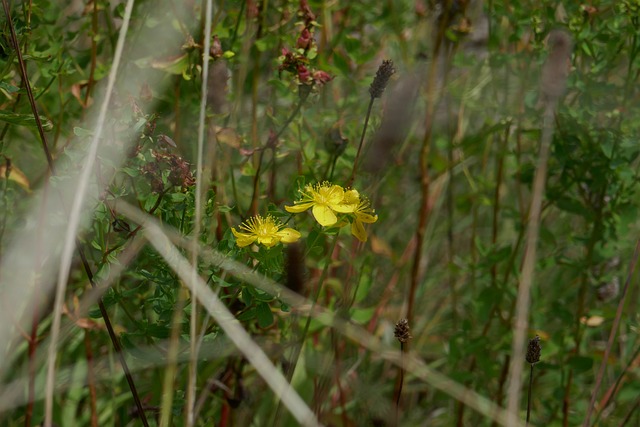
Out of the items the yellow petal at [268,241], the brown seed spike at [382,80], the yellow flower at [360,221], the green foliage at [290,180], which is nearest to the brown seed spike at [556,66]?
the green foliage at [290,180]

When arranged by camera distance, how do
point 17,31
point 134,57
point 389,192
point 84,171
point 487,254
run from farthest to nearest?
1. point 389,192
2. point 487,254
3. point 134,57
4. point 17,31
5. point 84,171

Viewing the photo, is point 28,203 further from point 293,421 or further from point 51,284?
point 293,421

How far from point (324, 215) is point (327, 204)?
1.0 inches

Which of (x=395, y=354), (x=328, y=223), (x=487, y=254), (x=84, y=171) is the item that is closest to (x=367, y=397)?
(x=395, y=354)

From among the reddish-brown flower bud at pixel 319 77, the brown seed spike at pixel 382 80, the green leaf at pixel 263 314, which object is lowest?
the green leaf at pixel 263 314

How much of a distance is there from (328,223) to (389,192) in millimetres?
853

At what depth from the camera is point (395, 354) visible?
133 centimetres

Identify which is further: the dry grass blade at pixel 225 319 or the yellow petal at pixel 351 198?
the yellow petal at pixel 351 198

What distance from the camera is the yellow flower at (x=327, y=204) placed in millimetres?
927

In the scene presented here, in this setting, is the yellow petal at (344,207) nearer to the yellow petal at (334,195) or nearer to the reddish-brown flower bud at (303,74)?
the yellow petal at (334,195)

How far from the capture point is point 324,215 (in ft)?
3.07

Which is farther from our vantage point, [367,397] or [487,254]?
[487,254]

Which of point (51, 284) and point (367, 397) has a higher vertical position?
point (51, 284)

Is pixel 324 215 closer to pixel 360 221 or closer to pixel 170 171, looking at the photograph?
pixel 360 221
